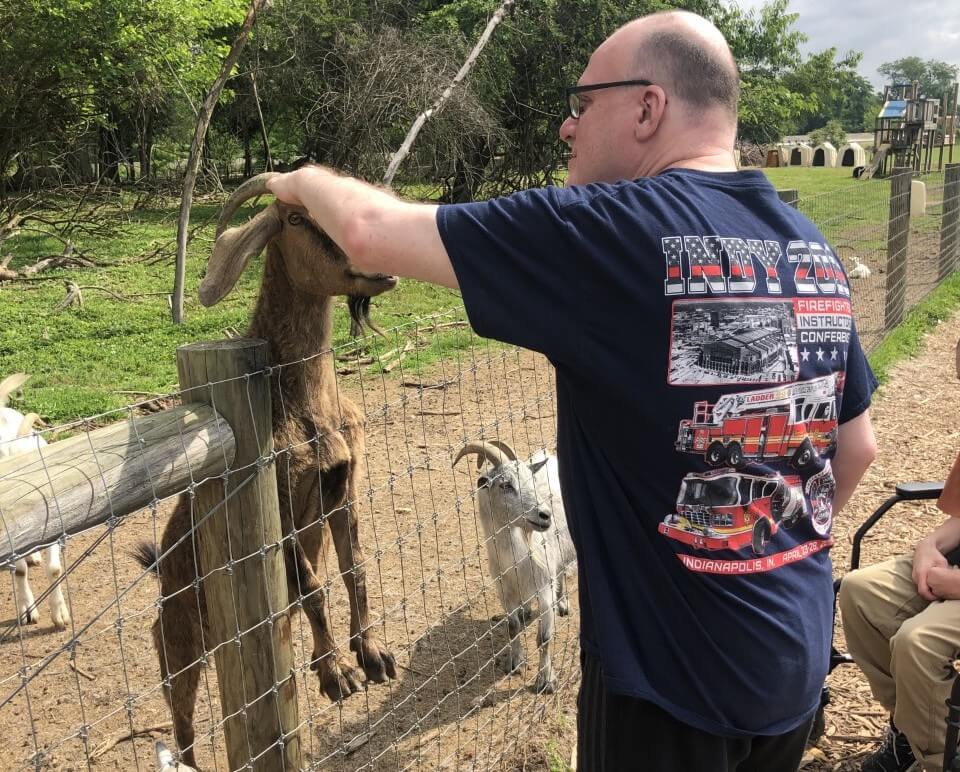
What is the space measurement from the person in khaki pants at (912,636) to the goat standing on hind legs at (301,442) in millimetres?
1942

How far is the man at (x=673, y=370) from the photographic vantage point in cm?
153

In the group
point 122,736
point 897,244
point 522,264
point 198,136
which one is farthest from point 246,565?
point 897,244

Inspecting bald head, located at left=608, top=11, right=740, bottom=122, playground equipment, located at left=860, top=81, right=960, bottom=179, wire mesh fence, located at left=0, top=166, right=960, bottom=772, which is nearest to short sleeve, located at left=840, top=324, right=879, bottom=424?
bald head, located at left=608, top=11, right=740, bottom=122

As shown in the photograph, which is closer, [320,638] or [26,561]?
[320,638]

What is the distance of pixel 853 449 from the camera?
203 cm

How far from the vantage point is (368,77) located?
13328 millimetres

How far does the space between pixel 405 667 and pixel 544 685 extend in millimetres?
702

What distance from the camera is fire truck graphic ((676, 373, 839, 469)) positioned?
1.57 metres

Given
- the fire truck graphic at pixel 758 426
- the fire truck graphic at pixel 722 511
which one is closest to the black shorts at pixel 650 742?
the fire truck graphic at pixel 722 511

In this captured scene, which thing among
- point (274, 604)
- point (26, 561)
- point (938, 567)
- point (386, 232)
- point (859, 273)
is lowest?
point (26, 561)

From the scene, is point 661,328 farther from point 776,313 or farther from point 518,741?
point 518,741

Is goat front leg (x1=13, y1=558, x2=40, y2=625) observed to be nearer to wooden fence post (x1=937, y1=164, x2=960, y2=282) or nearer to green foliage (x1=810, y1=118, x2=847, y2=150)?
wooden fence post (x1=937, y1=164, x2=960, y2=282)

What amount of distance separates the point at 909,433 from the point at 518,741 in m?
4.74

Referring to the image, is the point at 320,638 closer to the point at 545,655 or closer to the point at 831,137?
the point at 545,655
